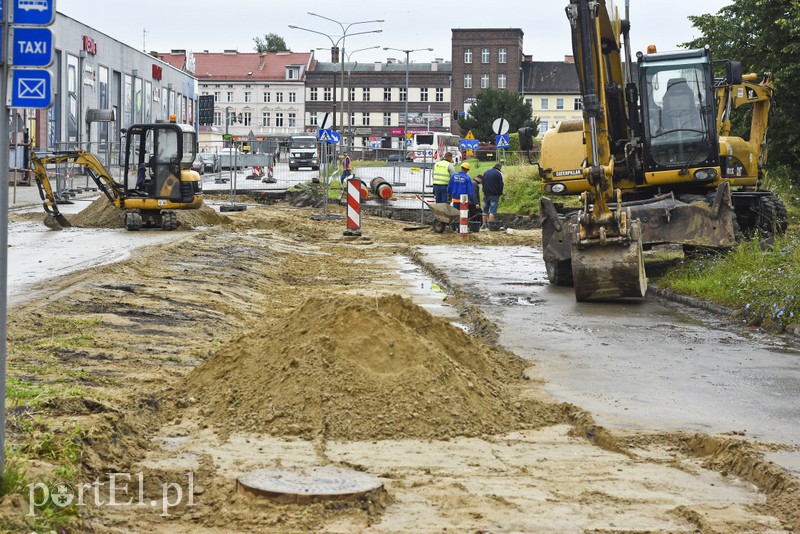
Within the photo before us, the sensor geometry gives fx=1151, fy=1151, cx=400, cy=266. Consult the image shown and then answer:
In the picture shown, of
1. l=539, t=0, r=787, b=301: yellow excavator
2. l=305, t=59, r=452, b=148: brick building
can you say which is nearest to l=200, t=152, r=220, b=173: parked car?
l=539, t=0, r=787, b=301: yellow excavator

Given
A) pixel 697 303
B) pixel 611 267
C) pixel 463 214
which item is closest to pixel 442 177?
pixel 463 214

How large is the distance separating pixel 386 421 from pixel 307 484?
5.42 ft

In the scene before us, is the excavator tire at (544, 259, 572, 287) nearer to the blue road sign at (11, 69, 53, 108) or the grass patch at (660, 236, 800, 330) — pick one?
the grass patch at (660, 236, 800, 330)

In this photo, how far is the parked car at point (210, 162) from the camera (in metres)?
67.9

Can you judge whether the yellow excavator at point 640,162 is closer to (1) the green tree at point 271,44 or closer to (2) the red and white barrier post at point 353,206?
(2) the red and white barrier post at point 353,206

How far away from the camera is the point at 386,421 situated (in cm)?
768

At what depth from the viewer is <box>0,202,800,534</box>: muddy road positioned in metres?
5.86

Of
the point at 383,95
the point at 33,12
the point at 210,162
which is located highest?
the point at 383,95

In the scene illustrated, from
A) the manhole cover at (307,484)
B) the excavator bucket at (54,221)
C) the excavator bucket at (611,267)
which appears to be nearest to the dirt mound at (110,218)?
the excavator bucket at (54,221)

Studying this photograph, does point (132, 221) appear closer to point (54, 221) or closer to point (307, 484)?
point (54, 221)

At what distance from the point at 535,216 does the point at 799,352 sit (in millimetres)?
24116

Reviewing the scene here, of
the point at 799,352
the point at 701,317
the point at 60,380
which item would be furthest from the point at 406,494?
the point at 701,317

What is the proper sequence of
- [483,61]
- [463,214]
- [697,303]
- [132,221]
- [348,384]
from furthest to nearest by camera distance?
[483,61] < [132,221] < [463,214] < [697,303] < [348,384]

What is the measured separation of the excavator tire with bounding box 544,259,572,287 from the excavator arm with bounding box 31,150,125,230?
13626 millimetres
